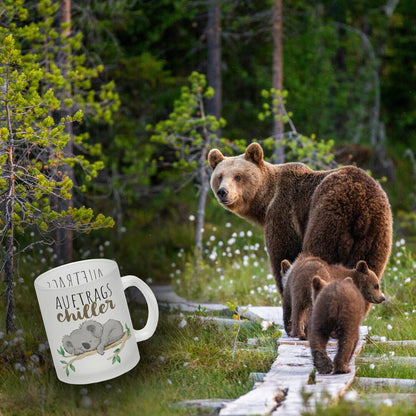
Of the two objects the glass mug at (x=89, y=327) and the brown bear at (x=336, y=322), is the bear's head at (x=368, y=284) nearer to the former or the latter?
the brown bear at (x=336, y=322)

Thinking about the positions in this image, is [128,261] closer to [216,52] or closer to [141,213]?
[141,213]

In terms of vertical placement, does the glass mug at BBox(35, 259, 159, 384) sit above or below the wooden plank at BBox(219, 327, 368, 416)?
above

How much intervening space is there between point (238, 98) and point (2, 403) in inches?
445

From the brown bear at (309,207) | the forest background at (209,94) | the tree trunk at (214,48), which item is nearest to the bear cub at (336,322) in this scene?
the brown bear at (309,207)

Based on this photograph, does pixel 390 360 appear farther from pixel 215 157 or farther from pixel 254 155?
pixel 215 157

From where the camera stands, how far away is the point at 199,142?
905cm

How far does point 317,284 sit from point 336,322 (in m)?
0.29

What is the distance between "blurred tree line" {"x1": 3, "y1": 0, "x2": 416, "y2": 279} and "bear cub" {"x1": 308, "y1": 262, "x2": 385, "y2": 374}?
6.12 metres

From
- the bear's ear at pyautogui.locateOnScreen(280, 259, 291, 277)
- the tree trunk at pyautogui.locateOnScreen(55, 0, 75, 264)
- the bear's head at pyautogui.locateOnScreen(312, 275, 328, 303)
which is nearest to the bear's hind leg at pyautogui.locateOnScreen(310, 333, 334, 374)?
the bear's head at pyautogui.locateOnScreen(312, 275, 328, 303)

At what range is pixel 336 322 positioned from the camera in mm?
4059

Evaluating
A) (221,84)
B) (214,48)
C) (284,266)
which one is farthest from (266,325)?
(221,84)

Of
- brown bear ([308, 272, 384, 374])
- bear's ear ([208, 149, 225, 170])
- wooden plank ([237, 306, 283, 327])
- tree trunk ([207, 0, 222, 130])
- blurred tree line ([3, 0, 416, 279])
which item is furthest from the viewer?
tree trunk ([207, 0, 222, 130])

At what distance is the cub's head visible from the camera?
5402mm

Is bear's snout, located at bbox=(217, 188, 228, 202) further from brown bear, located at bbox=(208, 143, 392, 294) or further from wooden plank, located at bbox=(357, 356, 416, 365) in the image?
wooden plank, located at bbox=(357, 356, 416, 365)
